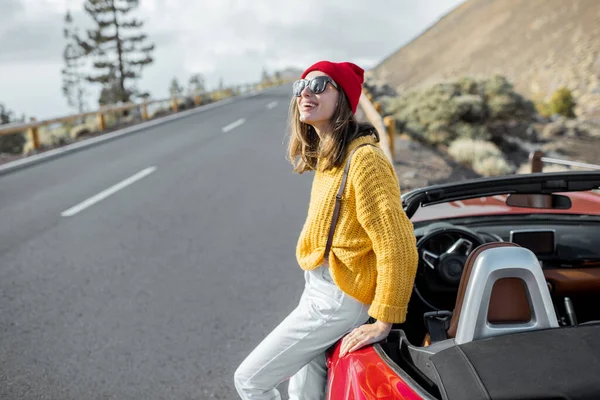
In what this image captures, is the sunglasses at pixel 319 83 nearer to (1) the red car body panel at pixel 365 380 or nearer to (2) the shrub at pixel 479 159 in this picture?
(1) the red car body panel at pixel 365 380

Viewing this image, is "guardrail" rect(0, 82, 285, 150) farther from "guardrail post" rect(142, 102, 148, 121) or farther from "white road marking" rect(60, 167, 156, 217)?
"white road marking" rect(60, 167, 156, 217)

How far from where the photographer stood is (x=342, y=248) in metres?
2.15

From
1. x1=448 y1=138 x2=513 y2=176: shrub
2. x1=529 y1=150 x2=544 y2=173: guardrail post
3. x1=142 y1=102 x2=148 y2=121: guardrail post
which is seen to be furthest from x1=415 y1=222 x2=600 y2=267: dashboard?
x1=142 y1=102 x2=148 y2=121: guardrail post

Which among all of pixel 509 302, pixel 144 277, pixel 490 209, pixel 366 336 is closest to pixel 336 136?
pixel 366 336

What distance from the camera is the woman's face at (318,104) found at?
2234mm

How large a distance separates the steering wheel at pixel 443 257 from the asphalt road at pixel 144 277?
→ 106 centimetres

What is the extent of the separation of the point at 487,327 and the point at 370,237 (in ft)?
1.69

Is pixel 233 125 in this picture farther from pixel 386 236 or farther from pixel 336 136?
pixel 386 236

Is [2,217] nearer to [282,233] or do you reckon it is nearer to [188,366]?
[282,233]

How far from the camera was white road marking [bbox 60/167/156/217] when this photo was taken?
25.0 ft

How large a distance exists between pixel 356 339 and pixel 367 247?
0.36 meters

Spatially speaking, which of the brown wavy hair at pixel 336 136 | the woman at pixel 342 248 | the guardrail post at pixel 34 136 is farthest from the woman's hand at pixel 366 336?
the guardrail post at pixel 34 136

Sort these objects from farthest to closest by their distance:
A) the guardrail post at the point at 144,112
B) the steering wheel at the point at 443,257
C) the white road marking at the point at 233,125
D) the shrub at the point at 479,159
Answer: the guardrail post at the point at 144,112, the white road marking at the point at 233,125, the shrub at the point at 479,159, the steering wheel at the point at 443,257

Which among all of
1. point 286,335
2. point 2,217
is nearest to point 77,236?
point 2,217
